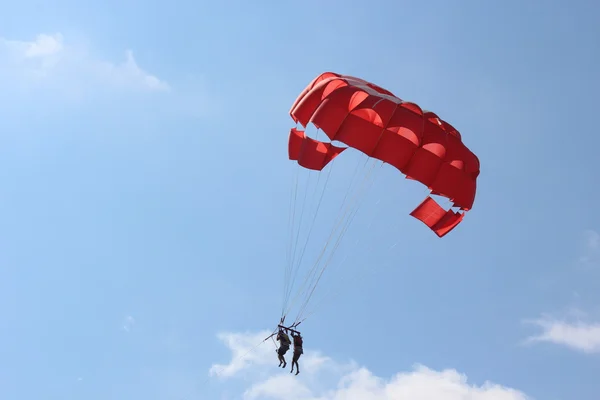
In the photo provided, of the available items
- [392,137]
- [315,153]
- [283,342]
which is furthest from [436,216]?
[283,342]

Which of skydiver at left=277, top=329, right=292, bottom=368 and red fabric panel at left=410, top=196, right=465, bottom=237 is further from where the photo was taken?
red fabric panel at left=410, top=196, right=465, bottom=237

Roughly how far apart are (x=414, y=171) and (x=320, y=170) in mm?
2928

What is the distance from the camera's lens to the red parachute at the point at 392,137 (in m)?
27.8

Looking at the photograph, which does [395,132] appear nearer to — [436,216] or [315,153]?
[315,153]

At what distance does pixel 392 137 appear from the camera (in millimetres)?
28219

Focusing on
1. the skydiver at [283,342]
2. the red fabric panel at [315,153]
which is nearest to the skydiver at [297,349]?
the skydiver at [283,342]

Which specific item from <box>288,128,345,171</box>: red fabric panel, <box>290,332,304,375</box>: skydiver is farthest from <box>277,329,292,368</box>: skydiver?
<box>288,128,345,171</box>: red fabric panel

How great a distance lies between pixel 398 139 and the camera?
92.6 feet

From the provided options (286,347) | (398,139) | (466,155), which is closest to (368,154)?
(398,139)

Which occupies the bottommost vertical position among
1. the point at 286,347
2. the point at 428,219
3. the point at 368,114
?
the point at 286,347

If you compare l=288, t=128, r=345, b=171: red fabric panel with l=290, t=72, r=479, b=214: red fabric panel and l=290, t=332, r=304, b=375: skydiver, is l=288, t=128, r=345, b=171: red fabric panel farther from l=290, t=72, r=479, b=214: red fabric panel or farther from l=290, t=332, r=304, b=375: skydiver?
l=290, t=332, r=304, b=375: skydiver

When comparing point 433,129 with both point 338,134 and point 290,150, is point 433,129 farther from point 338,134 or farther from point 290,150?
point 290,150

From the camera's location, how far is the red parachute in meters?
27.8

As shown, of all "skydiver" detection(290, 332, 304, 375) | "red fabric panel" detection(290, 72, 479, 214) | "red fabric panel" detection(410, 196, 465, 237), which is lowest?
"skydiver" detection(290, 332, 304, 375)
